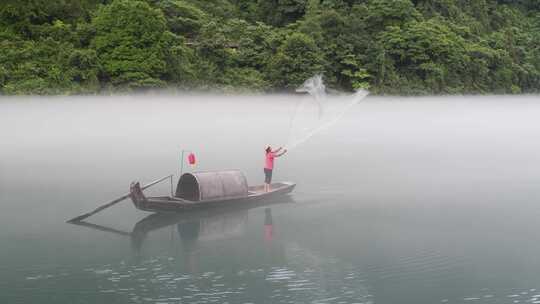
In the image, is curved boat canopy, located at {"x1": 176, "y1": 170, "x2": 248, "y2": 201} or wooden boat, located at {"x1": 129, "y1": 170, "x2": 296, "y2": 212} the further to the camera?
curved boat canopy, located at {"x1": 176, "y1": 170, "x2": 248, "y2": 201}

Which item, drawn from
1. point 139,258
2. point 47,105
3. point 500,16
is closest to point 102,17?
point 47,105

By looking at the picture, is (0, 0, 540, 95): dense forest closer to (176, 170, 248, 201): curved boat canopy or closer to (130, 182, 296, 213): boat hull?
(130, 182, 296, 213): boat hull

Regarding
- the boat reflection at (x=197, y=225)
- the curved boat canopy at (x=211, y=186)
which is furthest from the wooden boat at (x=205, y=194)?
the boat reflection at (x=197, y=225)

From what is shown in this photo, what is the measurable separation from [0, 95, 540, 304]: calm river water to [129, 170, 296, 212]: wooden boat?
1.34 feet

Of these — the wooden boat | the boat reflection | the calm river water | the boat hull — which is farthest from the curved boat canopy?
the calm river water

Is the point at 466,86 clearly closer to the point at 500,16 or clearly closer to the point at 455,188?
the point at 500,16

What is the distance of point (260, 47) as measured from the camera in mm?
58062

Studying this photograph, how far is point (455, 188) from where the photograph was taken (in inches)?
1013

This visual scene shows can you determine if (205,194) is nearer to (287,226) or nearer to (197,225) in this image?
(197,225)

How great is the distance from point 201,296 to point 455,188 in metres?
14.6

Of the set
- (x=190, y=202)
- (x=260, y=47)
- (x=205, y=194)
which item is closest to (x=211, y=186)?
(x=205, y=194)

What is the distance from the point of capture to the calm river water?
14.4 meters

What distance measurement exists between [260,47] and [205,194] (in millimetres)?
38184

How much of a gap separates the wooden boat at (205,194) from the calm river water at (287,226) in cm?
41
